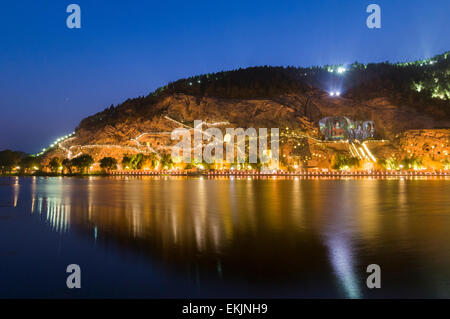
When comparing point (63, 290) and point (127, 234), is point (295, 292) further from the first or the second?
point (127, 234)

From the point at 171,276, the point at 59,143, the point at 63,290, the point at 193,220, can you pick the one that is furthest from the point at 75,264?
the point at 59,143

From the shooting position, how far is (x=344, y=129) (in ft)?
286

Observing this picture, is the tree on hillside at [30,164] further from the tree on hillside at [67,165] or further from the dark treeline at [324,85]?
the dark treeline at [324,85]

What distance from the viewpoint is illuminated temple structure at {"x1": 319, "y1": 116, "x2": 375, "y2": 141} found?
86.2 meters

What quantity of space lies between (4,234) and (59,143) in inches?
3554

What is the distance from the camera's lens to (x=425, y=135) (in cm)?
7950

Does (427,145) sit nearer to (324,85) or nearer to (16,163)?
(324,85)

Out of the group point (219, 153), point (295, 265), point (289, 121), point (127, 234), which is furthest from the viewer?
point (289, 121)

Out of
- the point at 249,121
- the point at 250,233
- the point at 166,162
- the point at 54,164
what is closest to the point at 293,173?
the point at 249,121

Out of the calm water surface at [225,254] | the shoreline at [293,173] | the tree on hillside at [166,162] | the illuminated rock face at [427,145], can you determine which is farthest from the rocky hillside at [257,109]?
the calm water surface at [225,254]

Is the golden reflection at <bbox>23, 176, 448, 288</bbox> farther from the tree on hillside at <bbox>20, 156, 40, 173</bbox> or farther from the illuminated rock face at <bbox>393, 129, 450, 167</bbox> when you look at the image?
the tree on hillside at <bbox>20, 156, 40, 173</bbox>

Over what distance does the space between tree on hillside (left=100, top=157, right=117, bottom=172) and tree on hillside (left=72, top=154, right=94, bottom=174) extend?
2397mm

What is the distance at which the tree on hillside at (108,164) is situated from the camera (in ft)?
249

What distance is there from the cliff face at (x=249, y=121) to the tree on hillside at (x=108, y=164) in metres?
4.78
